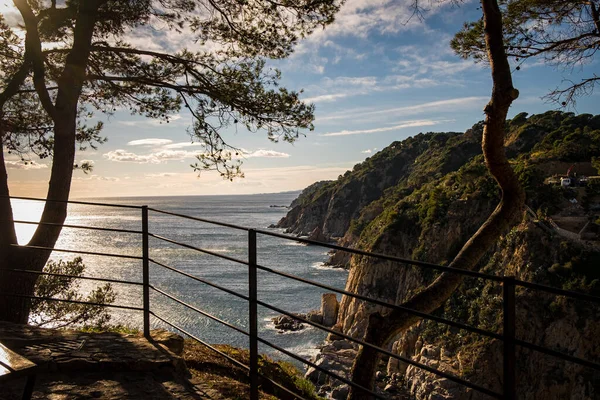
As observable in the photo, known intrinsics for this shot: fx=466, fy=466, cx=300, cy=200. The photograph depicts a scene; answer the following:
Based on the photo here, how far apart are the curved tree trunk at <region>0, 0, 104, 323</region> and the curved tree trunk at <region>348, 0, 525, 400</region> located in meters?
4.41

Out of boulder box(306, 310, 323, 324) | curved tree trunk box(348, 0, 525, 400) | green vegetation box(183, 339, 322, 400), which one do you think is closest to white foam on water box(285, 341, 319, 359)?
boulder box(306, 310, 323, 324)

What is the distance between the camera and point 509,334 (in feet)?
6.40

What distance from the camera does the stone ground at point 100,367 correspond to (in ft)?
10.9

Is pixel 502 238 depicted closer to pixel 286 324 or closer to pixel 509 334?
pixel 286 324

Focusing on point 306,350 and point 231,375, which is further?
point 306,350

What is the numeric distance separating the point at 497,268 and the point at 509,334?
33.2 metres

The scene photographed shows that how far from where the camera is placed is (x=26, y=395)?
2264 millimetres

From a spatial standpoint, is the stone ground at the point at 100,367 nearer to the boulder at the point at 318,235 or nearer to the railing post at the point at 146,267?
the railing post at the point at 146,267

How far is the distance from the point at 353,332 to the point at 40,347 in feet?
110

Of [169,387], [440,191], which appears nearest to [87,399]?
[169,387]

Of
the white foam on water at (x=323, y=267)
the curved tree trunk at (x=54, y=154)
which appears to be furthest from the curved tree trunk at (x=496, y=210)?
the white foam on water at (x=323, y=267)

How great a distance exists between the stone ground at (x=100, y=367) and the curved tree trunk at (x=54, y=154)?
1.87 meters

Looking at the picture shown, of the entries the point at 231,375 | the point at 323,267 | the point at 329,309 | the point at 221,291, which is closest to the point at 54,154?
the point at 231,375

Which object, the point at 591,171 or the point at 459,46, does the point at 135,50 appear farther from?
the point at 591,171
